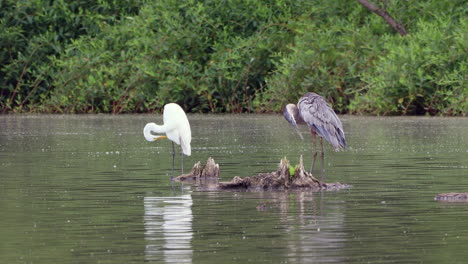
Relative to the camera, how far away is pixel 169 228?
35.1 ft

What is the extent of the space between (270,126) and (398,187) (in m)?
15.8

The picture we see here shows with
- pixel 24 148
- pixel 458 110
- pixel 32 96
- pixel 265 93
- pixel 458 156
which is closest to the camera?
pixel 458 156

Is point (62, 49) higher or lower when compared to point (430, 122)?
higher

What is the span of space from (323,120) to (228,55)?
22672mm

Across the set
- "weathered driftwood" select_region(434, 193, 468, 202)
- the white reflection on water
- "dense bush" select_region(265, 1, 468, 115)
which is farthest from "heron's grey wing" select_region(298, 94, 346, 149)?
"dense bush" select_region(265, 1, 468, 115)

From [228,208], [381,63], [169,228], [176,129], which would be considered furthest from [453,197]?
[381,63]

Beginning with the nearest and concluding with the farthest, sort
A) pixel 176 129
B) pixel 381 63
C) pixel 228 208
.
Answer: pixel 228 208, pixel 176 129, pixel 381 63

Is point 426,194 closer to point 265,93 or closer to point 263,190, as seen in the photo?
point 263,190

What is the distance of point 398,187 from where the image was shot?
46.3ft

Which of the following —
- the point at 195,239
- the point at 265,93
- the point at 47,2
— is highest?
the point at 47,2

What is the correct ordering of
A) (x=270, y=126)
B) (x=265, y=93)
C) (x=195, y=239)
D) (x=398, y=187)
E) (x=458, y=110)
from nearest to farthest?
1. (x=195, y=239)
2. (x=398, y=187)
3. (x=270, y=126)
4. (x=458, y=110)
5. (x=265, y=93)

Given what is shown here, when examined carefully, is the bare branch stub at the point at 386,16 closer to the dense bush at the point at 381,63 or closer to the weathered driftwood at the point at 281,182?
the dense bush at the point at 381,63

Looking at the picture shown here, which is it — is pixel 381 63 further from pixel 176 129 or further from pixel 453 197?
pixel 453 197

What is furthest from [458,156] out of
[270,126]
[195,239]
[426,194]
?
[270,126]
